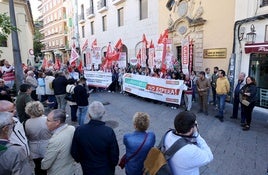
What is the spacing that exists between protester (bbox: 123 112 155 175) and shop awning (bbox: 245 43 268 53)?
7115 mm

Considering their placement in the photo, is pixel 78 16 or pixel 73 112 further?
pixel 78 16

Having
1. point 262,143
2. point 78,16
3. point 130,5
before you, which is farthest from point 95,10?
point 262,143

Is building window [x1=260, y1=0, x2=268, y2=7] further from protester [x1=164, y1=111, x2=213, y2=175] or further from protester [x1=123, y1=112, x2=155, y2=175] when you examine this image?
protester [x1=164, y1=111, x2=213, y2=175]

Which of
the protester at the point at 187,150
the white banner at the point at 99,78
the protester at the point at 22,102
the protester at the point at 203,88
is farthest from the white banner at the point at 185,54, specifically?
the protester at the point at 187,150

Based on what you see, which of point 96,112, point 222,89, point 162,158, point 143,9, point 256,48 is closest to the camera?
point 162,158

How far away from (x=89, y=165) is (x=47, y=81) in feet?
20.0

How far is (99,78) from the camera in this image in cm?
1326

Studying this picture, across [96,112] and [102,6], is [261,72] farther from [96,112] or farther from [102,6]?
[102,6]

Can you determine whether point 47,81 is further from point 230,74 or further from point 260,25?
point 260,25

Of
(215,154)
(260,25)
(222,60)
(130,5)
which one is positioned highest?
(130,5)

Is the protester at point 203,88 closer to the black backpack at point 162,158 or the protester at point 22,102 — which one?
the protester at point 22,102

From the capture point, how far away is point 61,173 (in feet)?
8.99

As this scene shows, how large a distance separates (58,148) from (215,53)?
33.2ft

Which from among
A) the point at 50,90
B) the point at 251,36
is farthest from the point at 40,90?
the point at 251,36
